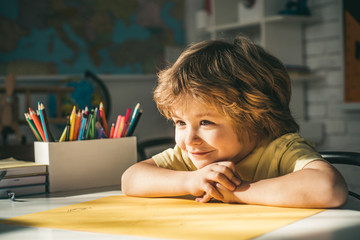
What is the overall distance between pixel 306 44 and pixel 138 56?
1.12 metres


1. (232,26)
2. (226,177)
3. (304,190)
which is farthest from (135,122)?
(232,26)

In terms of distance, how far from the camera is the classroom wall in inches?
105

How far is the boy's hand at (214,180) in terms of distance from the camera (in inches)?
33.9

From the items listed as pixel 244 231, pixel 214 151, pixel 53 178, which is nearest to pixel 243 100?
pixel 214 151

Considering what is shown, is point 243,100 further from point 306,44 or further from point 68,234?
point 306,44

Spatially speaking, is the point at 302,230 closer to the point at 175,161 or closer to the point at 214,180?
the point at 214,180

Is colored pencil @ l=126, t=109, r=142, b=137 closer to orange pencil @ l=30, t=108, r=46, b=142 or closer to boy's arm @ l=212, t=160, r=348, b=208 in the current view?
orange pencil @ l=30, t=108, r=46, b=142

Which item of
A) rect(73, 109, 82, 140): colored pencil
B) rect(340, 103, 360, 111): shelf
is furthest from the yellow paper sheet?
rect(340, 103, 360, 111): shelf

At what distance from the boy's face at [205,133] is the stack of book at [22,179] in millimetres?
343

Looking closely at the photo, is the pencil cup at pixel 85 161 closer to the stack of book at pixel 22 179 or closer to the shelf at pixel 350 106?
the stack of book at pixel 22 179

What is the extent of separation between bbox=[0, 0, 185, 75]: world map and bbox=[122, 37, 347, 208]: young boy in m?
2.04

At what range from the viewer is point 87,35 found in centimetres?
308

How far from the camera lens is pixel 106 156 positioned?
3.76 ft

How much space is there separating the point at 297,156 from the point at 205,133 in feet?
0.61
